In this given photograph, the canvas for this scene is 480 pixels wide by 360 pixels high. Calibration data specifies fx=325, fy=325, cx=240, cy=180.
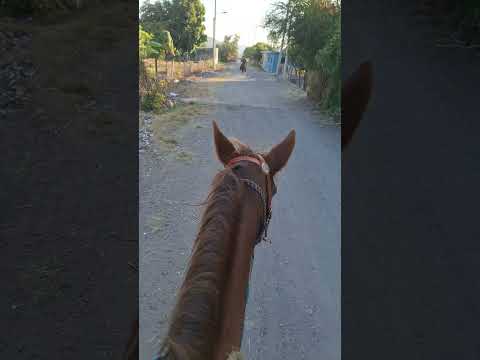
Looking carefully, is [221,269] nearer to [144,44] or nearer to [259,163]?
[259,163]

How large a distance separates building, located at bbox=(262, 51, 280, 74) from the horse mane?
4.25 ft

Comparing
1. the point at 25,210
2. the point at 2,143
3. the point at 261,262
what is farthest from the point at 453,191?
the point at 2,143

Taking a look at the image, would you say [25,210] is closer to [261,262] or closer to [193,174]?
[193,174]

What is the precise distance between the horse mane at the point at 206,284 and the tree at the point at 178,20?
738mm

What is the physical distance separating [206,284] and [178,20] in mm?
1099

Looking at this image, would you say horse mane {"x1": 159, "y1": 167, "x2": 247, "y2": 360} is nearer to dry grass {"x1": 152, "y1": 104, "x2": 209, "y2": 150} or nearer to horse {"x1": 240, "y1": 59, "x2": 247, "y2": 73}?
dry grass {"x1": 152, "y1": 104, "x2": 209, "y2": 150}

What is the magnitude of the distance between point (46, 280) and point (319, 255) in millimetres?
1550

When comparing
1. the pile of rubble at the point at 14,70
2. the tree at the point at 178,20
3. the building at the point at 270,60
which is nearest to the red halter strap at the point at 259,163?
the tree at the point at 178,20

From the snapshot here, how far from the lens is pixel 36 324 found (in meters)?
1.67

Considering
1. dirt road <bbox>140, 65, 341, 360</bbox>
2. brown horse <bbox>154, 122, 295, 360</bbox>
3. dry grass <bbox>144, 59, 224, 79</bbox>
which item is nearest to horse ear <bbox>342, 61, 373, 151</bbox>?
dirt road <bbox>140, 65, 341, 360</bbox>

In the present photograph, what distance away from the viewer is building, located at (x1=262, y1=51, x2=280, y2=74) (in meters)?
1.94

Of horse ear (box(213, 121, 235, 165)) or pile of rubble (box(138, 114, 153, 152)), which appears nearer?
horse ear (box(213, 121, 235, 165))

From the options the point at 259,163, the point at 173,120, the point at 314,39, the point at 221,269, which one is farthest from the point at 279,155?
the point at 314,39

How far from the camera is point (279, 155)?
3.66ft
